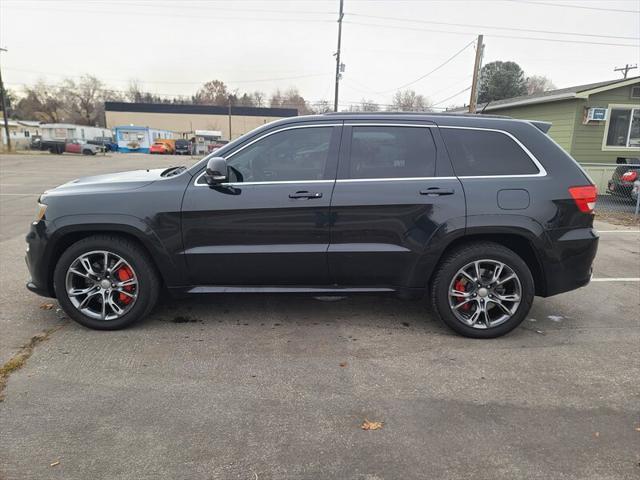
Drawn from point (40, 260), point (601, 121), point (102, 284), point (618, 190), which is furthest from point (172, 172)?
point (601, 121)

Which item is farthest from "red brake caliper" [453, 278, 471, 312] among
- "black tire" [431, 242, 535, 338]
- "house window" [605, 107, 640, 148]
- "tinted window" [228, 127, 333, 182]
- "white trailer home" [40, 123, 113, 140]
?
"white trailer home" [40, 123, 113, 140]

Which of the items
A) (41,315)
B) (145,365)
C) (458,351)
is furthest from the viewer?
(41,315)

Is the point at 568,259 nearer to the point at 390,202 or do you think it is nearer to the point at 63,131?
the point at 390,202

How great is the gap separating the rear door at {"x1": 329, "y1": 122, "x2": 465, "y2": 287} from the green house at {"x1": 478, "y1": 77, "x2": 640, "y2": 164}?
13.6m

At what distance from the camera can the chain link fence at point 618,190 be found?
1096cm

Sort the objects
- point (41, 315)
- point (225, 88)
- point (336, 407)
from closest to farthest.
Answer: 1. point (336, 407)
2. point (41, 315)
3. point (225, 88)

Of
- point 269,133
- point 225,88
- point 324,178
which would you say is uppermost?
point 225,88

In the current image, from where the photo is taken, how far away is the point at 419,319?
445 cm

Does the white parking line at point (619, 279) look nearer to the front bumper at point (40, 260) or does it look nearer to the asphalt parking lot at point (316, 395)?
the asphalt parking lot at point (316, 395)

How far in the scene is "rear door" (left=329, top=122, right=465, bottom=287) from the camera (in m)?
3.81

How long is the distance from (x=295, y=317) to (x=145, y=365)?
1.45 m

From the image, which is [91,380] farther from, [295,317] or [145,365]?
[295,317]

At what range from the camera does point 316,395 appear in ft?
10.1

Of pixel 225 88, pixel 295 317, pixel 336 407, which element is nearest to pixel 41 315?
pixel 295 317
